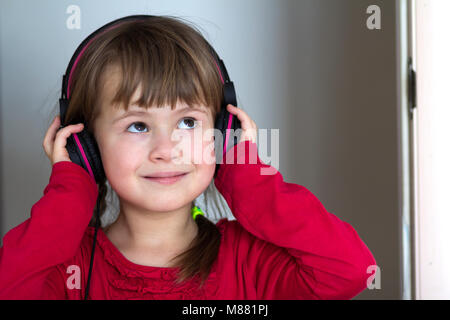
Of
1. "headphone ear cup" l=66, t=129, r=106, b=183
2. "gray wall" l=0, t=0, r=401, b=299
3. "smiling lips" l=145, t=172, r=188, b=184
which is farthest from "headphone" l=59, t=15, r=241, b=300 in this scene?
"gray wall" l=0, t=0, r=401, b=299

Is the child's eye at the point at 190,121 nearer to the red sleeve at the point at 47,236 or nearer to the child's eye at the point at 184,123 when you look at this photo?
the child's eye at the point at 184,123

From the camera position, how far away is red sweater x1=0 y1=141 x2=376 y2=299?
0.89m

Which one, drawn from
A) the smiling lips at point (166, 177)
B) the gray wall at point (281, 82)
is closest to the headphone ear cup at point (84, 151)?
the smiling lips at point (166, 177)

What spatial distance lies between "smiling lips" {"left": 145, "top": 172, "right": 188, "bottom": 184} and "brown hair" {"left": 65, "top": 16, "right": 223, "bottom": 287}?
0.39 feet

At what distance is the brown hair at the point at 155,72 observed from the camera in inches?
37.1

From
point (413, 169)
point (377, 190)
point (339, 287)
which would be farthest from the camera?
point (377, 190)

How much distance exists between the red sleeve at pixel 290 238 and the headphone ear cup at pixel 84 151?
24 cm

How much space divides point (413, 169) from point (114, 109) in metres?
0.58

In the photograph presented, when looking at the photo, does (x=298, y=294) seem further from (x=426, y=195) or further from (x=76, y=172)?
(x=76, y=172)

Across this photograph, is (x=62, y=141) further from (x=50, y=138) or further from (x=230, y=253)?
(x=230, y=253)

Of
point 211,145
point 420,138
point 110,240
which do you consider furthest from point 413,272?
point 110,240

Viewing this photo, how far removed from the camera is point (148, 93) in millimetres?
933

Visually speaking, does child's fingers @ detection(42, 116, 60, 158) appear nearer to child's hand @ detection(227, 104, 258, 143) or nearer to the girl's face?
the girl's face

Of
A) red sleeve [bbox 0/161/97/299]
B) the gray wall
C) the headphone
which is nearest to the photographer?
red sleeve [bbox 0/161/97/299]
